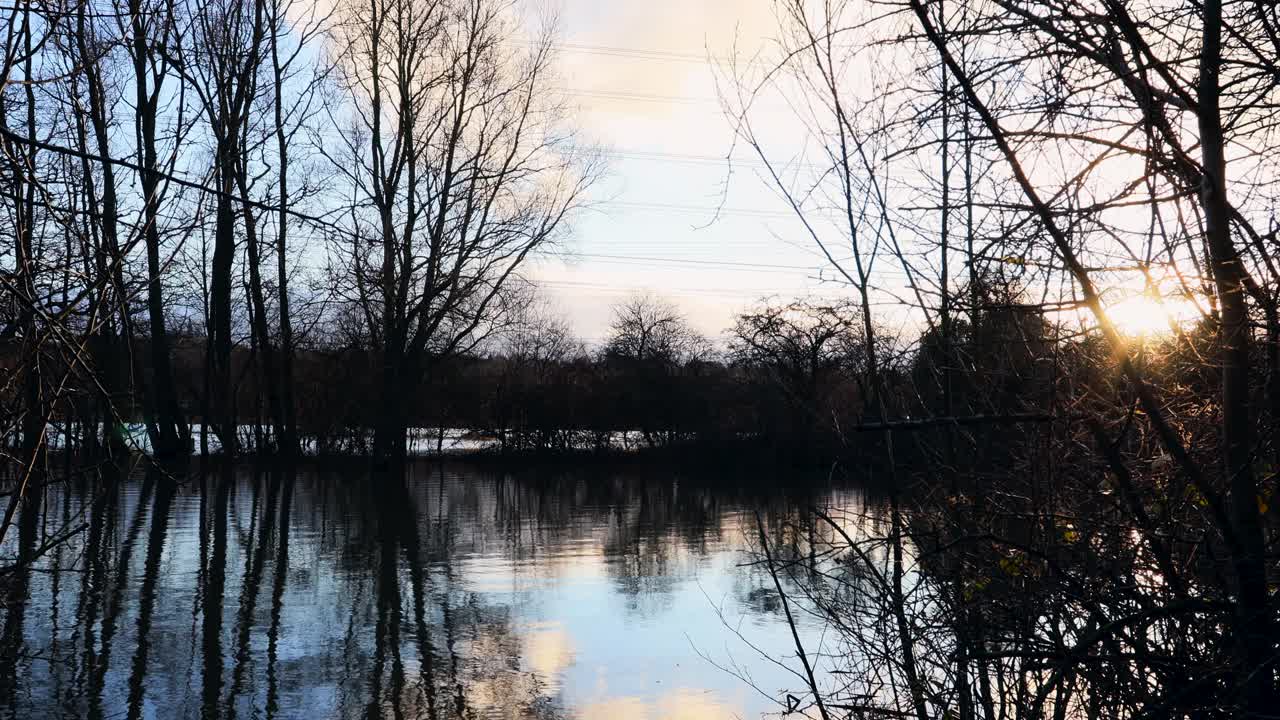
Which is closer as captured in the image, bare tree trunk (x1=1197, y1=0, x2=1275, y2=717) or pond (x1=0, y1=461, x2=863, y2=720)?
bare tree trunk (x1=1197, y1=0, x2=1275, y2=717)

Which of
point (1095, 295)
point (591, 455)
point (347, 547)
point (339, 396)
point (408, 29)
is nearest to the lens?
point (1095, 295)

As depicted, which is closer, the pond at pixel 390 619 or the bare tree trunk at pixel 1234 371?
the bare tree trunk at pixel 1234 371

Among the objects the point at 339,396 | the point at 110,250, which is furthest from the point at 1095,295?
the point at 339,396

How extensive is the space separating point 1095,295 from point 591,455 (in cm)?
3736

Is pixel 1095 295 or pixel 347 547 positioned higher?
pixel 1095 295

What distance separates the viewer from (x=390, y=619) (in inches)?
415

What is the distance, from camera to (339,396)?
121 ft

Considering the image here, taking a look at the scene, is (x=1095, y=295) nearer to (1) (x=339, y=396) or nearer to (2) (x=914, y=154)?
(2) (x=914, y=154)

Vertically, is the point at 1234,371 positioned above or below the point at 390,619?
above

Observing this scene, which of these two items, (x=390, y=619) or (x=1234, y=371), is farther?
(x=390, y=619)

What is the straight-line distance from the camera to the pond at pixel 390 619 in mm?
7789

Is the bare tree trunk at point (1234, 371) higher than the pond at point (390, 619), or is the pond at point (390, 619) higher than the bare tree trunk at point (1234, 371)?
the bare tree trunk at point (1234, 371)

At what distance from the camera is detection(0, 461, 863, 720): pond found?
7789mm

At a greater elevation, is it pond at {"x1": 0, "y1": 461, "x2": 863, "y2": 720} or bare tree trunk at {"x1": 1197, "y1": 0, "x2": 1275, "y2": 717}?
bare tree trunk at {"x1": 1197, "y1": 0, "x2": 1275, "y2": 717}
